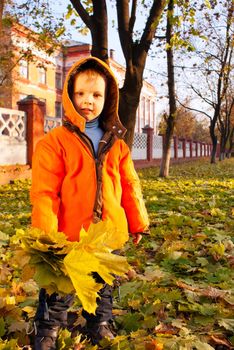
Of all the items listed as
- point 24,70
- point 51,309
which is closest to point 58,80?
point 24,70

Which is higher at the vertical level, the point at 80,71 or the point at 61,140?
the point at 80,71

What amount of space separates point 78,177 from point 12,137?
10066mm

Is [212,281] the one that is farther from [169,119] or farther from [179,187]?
[169,119]

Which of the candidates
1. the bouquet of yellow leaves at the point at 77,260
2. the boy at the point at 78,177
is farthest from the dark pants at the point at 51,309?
the bouquet of yellow leaves at the point at 77,260

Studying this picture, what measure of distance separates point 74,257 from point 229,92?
35.4m

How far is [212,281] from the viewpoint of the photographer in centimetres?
315

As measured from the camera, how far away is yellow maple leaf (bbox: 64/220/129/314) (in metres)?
1.13

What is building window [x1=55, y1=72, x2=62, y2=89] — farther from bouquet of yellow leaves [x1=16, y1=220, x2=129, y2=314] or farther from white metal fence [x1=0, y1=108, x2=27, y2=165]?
bouquet of yellow leaves [x1=16, y1=220, x2=129, y2=314]

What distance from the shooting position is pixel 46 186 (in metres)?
1.97

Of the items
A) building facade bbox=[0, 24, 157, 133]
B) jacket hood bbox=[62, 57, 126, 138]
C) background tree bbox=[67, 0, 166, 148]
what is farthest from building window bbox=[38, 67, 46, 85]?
jacket hood bbox=[62, 57, 126, 138]

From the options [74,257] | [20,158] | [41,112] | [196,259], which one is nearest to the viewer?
[74,257]

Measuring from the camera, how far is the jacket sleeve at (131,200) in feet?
7.50

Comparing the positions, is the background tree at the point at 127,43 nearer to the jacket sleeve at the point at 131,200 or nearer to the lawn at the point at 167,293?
the lawn at the point at 167,293

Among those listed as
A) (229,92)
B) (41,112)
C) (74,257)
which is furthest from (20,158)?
(229,92)
